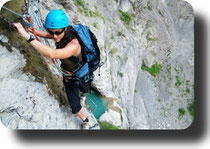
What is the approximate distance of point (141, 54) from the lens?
294 inches

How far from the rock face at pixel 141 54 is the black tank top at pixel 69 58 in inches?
52.9

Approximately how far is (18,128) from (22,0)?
161 centimetres

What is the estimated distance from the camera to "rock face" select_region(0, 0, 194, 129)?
10.9 feet

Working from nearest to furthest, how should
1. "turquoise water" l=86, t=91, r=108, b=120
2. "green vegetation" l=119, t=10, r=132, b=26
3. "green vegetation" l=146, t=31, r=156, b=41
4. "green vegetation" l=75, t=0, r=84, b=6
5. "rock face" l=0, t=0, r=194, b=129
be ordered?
"turquoise water" l=86, t=91, r=108, b=120, "rock face" l=0, t=0, r=194, b=129, "green vegetation" l=75, t=0, r=84, b=6, "green vegetation" l=119, t=10, r=132, b=26, "green vegetation" l=146, t=31, r=156, b=41

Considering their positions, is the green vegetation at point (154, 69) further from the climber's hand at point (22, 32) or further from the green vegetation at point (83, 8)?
the climber's hand at point (22, 32)

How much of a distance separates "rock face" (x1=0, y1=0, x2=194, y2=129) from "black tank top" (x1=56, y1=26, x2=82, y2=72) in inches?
52.9

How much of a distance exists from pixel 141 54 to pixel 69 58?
21.0ft

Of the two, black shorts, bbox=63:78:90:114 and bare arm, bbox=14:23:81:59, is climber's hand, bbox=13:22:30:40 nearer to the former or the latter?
bare arm, bbox=14:23:81:59

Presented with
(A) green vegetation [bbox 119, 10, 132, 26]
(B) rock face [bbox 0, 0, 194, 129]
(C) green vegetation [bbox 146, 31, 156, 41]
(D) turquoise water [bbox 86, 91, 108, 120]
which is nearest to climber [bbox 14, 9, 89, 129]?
(D) turquoise water [bbox 86, 91, 108, 120]

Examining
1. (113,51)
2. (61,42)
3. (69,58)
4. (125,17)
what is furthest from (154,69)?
(61,42)

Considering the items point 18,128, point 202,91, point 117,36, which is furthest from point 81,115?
point 117,36

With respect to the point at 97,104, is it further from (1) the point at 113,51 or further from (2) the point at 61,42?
(1) the point at 113,51

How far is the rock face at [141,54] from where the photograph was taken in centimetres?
331

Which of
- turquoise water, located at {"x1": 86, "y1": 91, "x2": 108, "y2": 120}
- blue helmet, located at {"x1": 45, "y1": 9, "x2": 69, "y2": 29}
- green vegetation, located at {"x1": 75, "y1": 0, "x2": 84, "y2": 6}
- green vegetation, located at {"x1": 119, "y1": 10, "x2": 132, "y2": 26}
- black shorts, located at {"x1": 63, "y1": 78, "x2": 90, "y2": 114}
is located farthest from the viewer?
green vegetation, located at {"x1": 119, "y1": 10, "x2": 132, "y2": 26}
